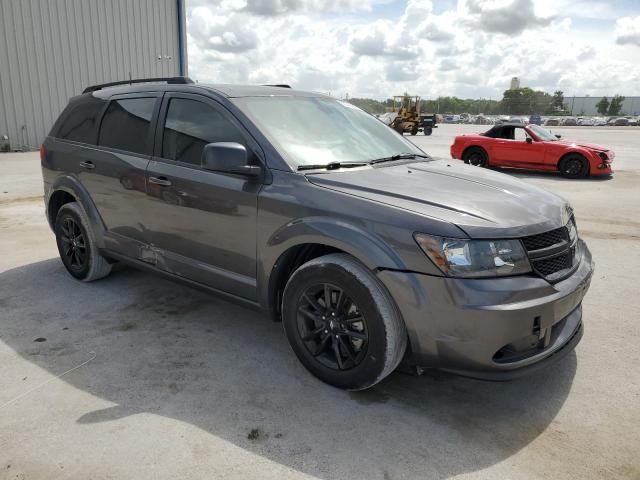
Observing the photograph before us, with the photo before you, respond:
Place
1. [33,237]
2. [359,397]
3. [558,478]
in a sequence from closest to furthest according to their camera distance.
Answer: [558,478] → [359,397] → [33,237]

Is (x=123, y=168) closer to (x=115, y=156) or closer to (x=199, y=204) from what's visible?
(x=115, y=156)

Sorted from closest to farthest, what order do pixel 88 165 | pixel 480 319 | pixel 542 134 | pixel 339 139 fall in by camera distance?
pixel 480 319
pixel 339 139
pixel 88 165
pixel 542 134

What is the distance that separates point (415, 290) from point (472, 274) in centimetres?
29

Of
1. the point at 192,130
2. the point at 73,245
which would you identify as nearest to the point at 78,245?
the point at 73,245

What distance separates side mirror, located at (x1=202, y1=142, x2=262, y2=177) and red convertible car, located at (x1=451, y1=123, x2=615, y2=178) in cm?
1125

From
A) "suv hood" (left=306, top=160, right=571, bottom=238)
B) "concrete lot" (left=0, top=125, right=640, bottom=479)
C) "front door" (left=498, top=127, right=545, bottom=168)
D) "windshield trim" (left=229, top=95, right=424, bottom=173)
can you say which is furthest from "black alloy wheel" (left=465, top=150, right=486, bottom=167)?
"suv hood" (left=306, top=160, right=571, bottom=238)

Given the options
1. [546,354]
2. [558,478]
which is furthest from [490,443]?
[546,354]

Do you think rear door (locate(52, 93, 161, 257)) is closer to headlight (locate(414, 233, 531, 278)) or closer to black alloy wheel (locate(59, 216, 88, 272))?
black alloy wheel (locate(59, 216, 88, 272))

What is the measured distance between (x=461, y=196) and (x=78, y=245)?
3492 millimetres

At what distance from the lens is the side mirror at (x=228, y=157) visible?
3119 millimetres

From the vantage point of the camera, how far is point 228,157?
312 cm

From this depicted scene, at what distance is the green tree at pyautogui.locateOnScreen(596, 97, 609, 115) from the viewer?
7788cm

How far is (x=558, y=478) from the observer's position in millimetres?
2385

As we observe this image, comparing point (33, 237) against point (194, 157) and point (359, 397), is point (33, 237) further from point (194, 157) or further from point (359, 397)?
point (359, 397)
